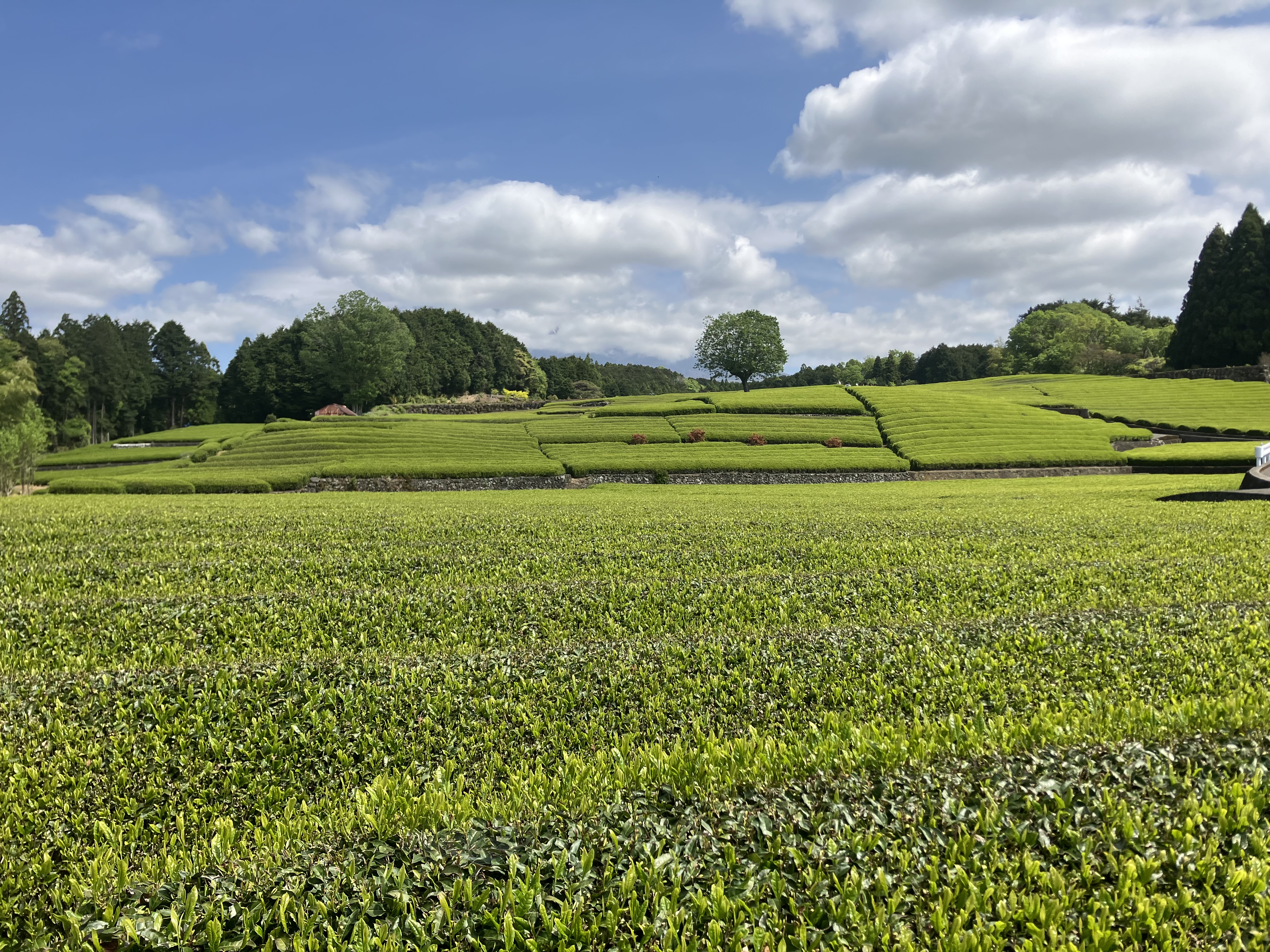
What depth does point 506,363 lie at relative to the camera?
11356cm

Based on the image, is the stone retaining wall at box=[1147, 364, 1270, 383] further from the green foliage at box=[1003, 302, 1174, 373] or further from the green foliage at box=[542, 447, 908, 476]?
the green foliage at box=[542, 447, 908, 476]

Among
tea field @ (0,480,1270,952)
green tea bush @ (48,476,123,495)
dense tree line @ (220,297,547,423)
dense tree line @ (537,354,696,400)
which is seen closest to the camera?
tea field @ (0,480,1270,952)

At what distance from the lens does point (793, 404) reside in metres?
51.9

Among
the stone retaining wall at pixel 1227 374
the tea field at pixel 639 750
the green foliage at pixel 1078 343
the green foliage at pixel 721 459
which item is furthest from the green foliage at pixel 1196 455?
the green foliage at pixel 1078 343

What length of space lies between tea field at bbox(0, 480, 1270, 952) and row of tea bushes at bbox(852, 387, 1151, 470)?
1128 inches

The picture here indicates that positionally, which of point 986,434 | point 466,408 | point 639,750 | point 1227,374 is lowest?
point 639,750

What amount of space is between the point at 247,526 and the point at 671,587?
383 inches

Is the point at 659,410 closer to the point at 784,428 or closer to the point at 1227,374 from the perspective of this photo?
the point at 784,428

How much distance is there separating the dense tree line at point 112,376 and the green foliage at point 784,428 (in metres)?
56.9

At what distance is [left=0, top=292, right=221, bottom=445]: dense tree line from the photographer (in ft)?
238

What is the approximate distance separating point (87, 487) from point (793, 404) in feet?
139

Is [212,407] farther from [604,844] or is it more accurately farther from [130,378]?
[604,844]

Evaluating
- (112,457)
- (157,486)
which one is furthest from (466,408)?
(157,486)

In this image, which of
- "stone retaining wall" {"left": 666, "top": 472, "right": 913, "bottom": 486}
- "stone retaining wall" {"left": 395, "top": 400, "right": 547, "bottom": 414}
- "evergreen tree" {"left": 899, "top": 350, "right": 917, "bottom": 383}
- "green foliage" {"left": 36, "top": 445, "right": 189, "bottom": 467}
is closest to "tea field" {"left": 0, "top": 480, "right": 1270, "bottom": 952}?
"stone retaining wall" {"left": 666, "top": 472, "right": 913, "bottom": 486}
